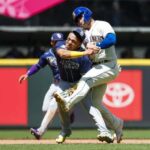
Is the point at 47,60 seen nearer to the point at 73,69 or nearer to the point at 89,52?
the point at 73,69

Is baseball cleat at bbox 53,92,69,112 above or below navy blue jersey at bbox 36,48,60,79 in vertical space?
below

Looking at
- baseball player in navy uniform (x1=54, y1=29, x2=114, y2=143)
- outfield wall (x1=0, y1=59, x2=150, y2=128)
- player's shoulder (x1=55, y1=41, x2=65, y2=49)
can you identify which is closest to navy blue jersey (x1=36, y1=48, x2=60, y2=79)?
baseball player in navy uniform (x1=54, y1=29, x2=114, y2=143)

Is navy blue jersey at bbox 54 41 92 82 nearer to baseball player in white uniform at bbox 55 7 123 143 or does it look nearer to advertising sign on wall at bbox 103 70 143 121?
baseball player in white uniform at bbox 55 7 123 143

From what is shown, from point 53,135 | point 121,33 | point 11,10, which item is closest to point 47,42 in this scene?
point 121,33

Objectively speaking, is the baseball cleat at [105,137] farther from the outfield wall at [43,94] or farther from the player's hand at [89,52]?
the outfield wall at [43,94]

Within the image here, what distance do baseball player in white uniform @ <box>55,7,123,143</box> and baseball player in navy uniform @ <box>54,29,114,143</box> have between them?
5.1 inches

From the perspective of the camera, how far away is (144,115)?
1606 centimetres

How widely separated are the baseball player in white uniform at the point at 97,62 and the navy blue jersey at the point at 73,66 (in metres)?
0.19

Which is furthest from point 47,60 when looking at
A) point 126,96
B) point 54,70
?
point 126,96

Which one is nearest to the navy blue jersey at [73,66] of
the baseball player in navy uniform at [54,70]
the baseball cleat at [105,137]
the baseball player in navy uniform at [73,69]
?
the baseball player in navy uniform at [73,69]

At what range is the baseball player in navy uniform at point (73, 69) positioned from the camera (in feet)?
35.4

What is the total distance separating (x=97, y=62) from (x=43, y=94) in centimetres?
524

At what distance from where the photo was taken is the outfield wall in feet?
52.4

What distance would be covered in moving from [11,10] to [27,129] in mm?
2614
